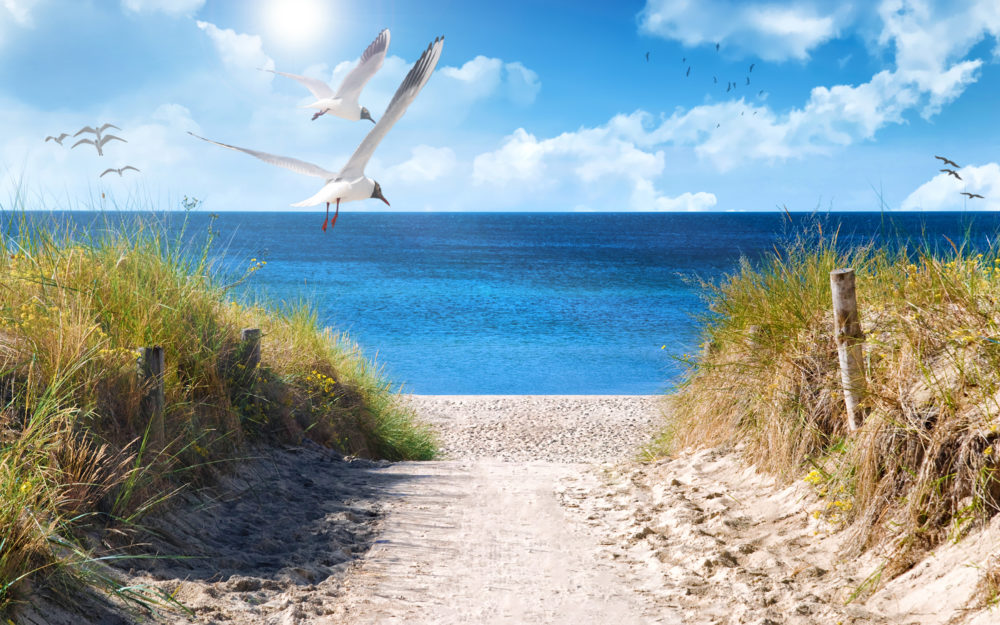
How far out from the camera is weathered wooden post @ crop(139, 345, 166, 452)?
5168mm

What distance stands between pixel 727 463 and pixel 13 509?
210 inches

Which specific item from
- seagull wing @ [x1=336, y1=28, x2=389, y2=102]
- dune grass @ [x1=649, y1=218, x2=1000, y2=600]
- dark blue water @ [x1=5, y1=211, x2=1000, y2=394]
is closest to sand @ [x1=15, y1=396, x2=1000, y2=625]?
dune grass @ [x1=649, y1=218, x2=1000, y2=600]

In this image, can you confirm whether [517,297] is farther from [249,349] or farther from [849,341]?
[849,341]

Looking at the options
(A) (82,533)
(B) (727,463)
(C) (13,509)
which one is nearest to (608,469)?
(B) (727,463)

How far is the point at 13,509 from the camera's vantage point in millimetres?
3332

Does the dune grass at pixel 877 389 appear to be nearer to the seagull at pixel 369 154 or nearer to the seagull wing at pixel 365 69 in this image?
the seagull at pixel 369 154

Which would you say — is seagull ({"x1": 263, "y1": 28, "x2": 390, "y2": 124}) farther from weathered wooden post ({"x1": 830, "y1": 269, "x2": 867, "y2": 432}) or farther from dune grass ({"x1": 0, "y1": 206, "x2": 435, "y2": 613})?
weathered wooden post ({"x1": 830, "y1": 269, "x2": 867, "y2": 432})

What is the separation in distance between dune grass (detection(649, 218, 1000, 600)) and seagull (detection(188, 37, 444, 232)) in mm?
3502

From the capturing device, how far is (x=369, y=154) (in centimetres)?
480

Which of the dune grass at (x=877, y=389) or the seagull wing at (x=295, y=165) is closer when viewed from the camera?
the dune grass at (x=877, y=389)

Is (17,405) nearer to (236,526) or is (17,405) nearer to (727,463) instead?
(236,526)

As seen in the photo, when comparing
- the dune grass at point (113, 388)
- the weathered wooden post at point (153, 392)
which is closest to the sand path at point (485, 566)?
the dune grass at point (113, 388)

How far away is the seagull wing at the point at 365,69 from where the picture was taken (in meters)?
5.01

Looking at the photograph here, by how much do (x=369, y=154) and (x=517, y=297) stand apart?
33.8m
